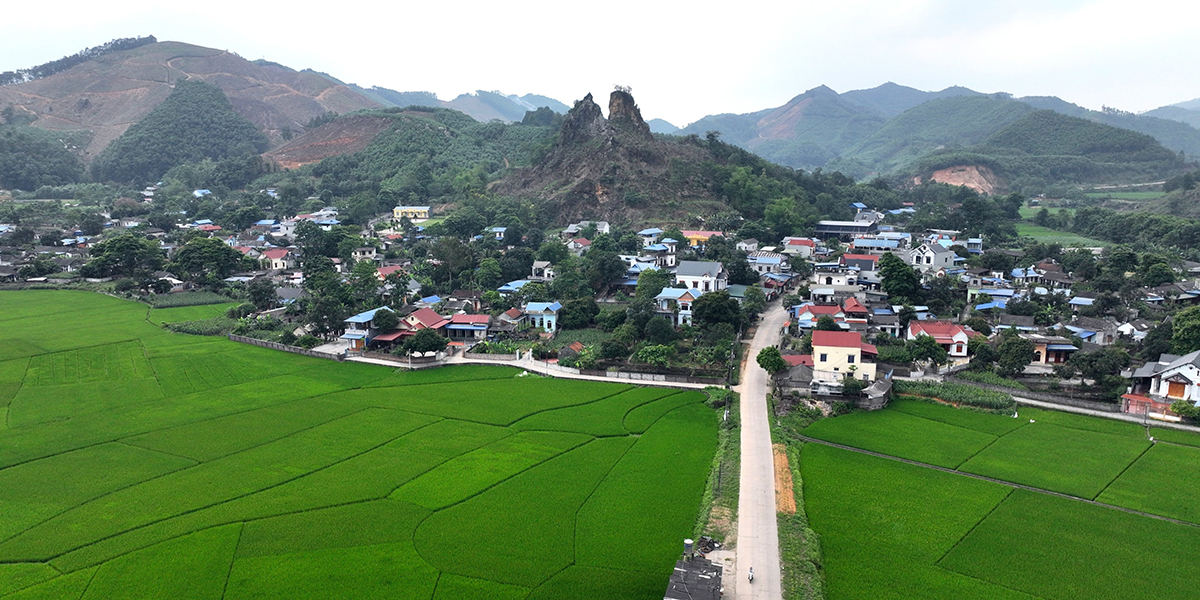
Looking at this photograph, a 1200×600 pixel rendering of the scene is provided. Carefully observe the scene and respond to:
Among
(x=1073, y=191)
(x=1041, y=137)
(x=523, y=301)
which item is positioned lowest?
(x=523, y=301)

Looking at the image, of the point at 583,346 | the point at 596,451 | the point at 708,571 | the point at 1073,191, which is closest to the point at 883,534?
the point at 708,571

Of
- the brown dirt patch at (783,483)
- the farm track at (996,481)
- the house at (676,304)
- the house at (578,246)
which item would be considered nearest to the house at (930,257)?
the house at (676,304)

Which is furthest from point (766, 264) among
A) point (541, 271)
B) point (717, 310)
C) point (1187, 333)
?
point (1187, 333)

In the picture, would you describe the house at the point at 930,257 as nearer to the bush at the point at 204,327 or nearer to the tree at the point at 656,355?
the tree at the point at 656,355

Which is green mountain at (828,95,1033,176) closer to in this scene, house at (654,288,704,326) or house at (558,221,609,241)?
house at (558,221,609,241)

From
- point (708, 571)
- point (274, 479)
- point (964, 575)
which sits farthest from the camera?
point (274, 479)

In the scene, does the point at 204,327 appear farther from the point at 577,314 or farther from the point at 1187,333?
the point at 1187,333

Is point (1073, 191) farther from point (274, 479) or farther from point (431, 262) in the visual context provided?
point (274, 479)
